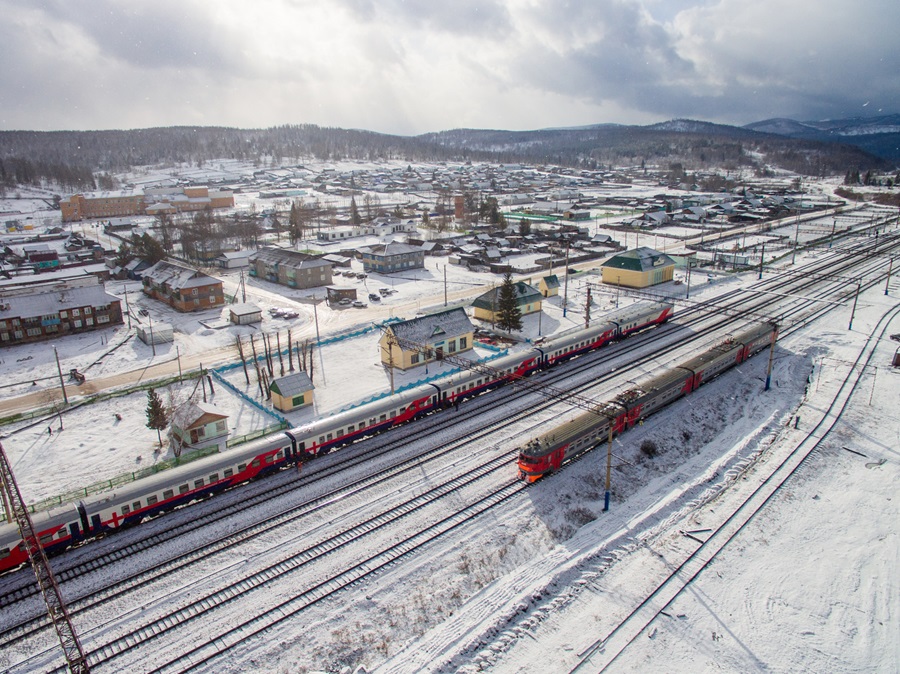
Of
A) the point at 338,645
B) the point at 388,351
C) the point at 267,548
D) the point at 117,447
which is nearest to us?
the point at 338,645

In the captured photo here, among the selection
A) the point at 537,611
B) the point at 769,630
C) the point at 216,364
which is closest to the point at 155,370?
the point at 216,364

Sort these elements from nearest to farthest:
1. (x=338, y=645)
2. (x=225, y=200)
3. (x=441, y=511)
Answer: (x=338, y=645) → (x=441, y=511) → (x=225, y=200)

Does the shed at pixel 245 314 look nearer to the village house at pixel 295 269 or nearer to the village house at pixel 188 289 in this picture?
the village house at pixel 188 289

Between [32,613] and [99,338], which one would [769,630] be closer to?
[32,613]

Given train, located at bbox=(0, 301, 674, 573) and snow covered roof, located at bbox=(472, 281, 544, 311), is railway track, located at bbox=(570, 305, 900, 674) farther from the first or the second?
snow covered roof, located at bbox=(472, 281, 544, 311)

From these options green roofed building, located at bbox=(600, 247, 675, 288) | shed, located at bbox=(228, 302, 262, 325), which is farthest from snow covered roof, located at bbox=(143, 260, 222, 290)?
green roofed building, located at bbox=(600, 247, 675, 288)

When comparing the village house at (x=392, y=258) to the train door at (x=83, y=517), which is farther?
the village house at (x=392, y=258)

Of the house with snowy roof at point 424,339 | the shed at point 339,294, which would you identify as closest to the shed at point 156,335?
the shed at point 339,294
